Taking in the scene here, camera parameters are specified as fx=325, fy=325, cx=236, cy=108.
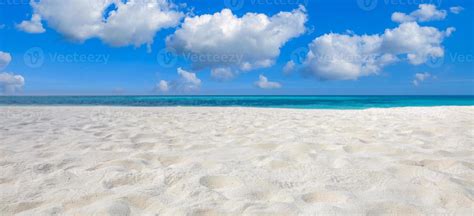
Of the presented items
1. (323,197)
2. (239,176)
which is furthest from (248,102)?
(323,197)

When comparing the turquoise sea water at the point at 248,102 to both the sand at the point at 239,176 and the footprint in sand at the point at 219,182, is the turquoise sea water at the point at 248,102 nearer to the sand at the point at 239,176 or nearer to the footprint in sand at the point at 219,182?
the sand at the point at 239,176

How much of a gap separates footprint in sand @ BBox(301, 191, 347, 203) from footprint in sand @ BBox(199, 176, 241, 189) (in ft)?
1.79

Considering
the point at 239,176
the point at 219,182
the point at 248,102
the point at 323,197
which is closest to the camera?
the point at 323,197

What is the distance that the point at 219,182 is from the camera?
2547 millimetres

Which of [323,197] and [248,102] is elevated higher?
[323,197]

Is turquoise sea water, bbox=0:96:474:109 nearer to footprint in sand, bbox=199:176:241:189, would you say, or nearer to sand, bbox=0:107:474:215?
sand, bbox=0:107:474:215

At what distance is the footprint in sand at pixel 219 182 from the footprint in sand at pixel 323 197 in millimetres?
546

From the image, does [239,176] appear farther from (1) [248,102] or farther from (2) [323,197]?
(1) [248,102]

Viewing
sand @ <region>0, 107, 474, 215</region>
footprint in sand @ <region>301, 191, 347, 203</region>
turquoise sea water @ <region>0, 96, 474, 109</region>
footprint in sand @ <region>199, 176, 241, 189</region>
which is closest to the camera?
sand @ <region>0, 107, 474, 215</region>

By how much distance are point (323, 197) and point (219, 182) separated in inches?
31.4

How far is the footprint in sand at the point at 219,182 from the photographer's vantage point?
8.10ft

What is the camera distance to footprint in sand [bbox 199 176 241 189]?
247 cm

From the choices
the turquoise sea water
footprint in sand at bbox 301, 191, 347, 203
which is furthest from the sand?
the turquoise sea water

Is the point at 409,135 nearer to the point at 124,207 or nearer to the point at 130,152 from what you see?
the point at 130,152
